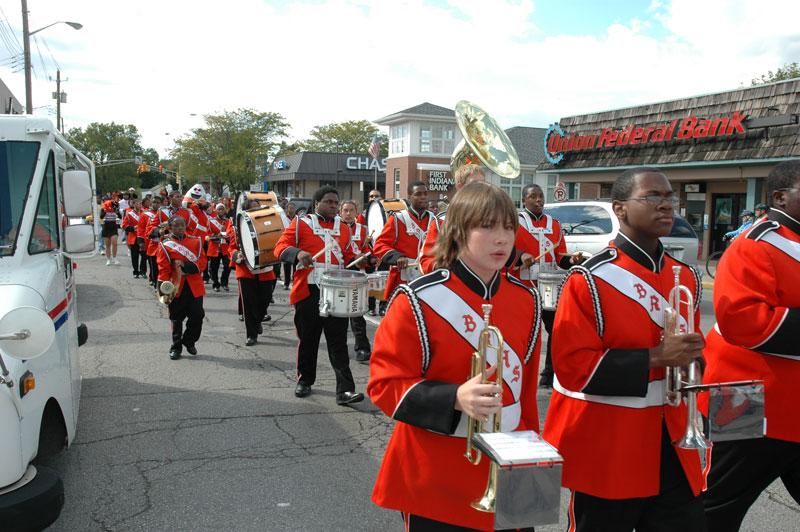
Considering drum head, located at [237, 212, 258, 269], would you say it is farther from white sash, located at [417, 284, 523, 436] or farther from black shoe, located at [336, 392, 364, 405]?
white sash, located at [417, 284, 523, 436]

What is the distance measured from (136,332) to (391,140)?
45997mm

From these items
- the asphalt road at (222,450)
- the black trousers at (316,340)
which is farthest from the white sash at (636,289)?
the black trousers at (316,340)

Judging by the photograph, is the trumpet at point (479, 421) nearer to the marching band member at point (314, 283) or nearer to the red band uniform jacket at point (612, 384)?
the red band uniform jacket at point (612, 384)

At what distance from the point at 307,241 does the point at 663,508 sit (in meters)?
4.55

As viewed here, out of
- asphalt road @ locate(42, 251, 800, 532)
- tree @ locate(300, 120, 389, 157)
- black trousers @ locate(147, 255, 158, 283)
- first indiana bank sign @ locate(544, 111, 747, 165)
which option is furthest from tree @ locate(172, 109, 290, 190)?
asphalt road @ locate(42, 251, 800, 532)

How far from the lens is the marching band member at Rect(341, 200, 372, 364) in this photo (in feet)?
22.5

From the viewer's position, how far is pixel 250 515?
3.93m

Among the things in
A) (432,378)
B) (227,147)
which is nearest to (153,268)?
(432,378)

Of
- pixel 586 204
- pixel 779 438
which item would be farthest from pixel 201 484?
pixel 586 204

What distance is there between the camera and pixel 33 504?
2.90 metres

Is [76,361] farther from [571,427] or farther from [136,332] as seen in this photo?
[136,332]

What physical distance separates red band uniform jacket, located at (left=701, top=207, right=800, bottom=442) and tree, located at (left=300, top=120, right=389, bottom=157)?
68.9 metres

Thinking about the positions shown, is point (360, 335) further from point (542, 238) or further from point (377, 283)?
point (542, 238)

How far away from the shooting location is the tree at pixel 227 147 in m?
51.0
